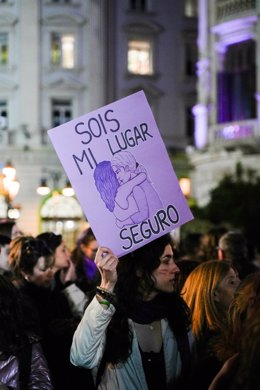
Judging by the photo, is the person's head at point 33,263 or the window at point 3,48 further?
the window at point 3,48

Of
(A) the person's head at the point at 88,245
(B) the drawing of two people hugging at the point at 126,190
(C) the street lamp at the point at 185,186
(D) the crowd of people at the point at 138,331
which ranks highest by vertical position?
(C) the street lamp at the point at 185,186

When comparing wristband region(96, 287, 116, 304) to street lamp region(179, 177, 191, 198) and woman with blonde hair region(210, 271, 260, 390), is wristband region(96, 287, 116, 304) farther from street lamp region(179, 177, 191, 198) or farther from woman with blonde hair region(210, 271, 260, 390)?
street lamp region(179, 177, 191, 198)

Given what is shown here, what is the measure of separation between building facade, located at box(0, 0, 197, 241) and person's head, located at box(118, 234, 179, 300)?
31926 millimetres

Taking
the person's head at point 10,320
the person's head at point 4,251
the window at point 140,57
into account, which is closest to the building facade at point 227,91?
the window at point 140,57

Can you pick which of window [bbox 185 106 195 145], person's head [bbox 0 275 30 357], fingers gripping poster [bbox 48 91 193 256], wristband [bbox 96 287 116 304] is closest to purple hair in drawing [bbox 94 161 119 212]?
fingers gripping poster [bbox 48 91 193 256]

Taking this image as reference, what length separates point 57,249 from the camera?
767 centimetres

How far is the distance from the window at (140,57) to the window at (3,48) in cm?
543

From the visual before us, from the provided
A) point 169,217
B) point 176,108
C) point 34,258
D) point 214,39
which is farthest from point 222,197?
point 169,217

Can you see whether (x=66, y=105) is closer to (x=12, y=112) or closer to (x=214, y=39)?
(x=12, y=112)

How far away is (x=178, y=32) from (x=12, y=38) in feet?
24.9

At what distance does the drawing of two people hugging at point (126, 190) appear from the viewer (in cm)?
505

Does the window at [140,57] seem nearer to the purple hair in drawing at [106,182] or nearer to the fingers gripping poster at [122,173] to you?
the fingers gripping poster at [122,173]

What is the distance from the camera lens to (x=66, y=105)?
38688 millimetres

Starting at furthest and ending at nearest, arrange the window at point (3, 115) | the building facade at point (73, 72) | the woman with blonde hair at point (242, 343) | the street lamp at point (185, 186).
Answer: the window at point (3, 115)
the building facade at point (73, 72)
the street lamp at point (185, 186)
the woman with blonde hair at point (242, 343)
